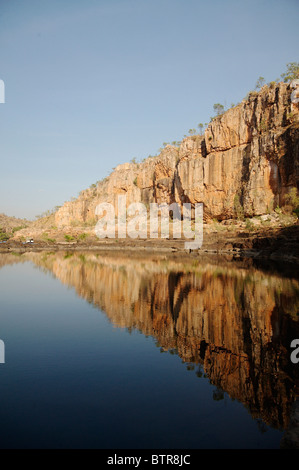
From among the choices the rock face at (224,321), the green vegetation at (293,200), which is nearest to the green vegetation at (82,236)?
the green vegetation at (293,200)

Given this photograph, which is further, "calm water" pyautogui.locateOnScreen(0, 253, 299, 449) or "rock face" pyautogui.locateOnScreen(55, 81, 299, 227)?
"rock face" pyautogui.locateOnScreen(55, 81, 299, 227)

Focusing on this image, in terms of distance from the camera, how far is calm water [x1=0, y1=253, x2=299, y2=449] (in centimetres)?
473

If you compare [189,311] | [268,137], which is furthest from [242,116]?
[189,311]

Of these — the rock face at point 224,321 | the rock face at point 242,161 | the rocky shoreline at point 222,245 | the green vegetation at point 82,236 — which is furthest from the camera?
the green vegetation at point 82,236

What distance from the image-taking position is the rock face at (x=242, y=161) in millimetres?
37719

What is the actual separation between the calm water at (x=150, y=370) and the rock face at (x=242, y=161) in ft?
88.6

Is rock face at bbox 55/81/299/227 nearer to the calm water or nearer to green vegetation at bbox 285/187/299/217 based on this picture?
green vegetation at bbox 285/187/299/217

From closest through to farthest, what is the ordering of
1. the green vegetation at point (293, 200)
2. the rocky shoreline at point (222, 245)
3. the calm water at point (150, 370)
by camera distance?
the calm water at point (150, 370) → the rocky shoreline at point (222, 245) → the green vegetation at point (293, 200)

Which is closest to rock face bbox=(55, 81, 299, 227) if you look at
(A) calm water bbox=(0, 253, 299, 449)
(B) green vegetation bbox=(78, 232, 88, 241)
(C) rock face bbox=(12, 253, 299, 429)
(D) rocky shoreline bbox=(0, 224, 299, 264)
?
(D) rocky shoreline bbox=(0, 224, 299, 264)

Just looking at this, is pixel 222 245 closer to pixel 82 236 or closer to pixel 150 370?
pixel 82 236

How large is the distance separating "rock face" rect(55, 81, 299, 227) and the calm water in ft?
88.6

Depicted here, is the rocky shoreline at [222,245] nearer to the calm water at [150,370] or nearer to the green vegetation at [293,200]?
the green vegetation at [293,200]

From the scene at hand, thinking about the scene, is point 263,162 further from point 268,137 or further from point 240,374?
point 240,374

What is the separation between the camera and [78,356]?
25.4 feet
